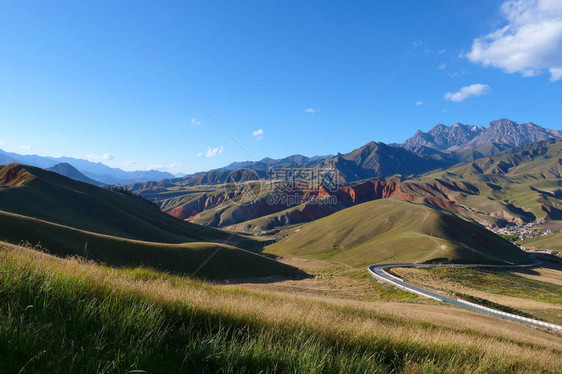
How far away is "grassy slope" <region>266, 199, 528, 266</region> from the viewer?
83625 millimetres

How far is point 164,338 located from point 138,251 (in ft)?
161

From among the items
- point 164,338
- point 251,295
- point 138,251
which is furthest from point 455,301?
point 138,251

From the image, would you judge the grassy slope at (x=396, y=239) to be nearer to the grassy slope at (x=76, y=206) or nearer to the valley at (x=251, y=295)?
the valley at (x=251, y=295)

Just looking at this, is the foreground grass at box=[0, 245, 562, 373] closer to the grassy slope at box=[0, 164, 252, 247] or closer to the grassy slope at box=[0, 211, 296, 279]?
the grassy slope at box=[0, 211, 296, 279]

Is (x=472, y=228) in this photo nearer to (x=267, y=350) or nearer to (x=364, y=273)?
(x=364, y=273)

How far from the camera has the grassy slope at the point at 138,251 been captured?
127ft

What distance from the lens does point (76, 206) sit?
296 ft

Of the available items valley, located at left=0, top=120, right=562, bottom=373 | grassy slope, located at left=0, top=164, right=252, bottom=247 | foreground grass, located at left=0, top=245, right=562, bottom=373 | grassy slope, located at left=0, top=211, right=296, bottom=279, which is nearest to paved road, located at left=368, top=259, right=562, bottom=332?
valley, located at left=0, top=120, right=562, bottom=373

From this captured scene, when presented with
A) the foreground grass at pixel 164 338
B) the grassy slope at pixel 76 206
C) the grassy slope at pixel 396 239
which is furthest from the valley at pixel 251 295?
the grassy slope at pixel 396 239

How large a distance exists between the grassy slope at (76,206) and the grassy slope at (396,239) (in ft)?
179

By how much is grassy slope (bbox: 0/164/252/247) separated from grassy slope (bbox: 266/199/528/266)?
179ft

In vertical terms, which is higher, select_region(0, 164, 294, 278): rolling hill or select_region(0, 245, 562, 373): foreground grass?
select_region(0, 245, 562, 373): foreground grass

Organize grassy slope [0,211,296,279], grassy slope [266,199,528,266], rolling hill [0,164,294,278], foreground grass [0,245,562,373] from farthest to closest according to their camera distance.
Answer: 1. grassy slope [266,199,528,266]
2. rolling hill [0,164,294,278]
3. grassy slope [0,211,296,279]
4. foreground grass [0,245,562,373]

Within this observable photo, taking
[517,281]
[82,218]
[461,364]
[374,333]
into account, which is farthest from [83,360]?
[82,218]
